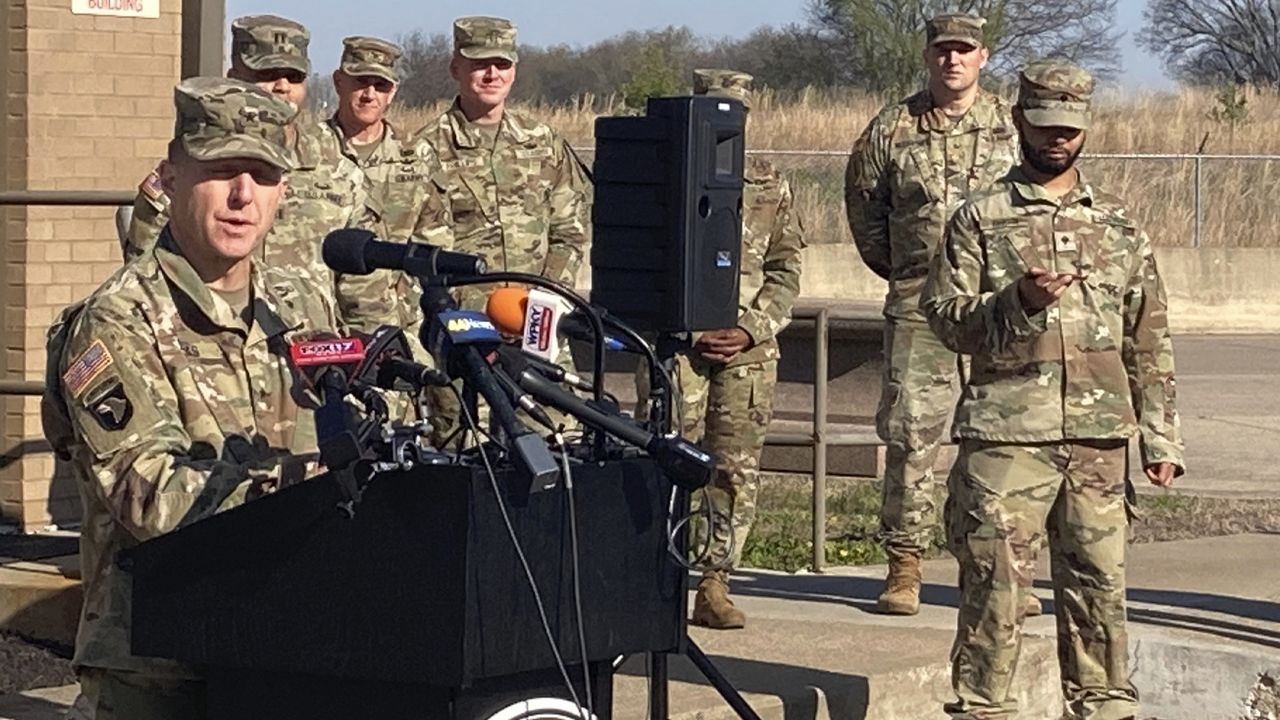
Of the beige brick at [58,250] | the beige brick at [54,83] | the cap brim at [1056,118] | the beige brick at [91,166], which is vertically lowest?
the beige brick at [58,250]

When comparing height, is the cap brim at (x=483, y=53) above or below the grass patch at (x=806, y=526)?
above

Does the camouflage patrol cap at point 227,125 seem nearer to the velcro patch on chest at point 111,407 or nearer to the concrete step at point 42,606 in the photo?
the velcro patch on chest at point 111,407

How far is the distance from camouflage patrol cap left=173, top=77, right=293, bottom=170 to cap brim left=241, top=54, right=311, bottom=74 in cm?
310

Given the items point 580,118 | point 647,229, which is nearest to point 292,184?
point 647,229

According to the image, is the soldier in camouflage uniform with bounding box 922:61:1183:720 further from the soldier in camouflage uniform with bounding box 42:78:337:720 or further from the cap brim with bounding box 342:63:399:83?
the soldier in camouflage uniform with bounding box 42:78:337:720

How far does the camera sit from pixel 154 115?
9.53 meters

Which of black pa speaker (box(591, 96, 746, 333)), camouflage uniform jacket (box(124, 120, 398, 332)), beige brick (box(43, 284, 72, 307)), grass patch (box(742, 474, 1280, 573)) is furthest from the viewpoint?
grass patch (box(742, 474, 1280, 573))

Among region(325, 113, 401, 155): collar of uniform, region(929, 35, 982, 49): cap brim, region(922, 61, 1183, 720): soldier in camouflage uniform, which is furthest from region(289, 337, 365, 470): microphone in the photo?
region(929, 35, 982, 49): cap brim

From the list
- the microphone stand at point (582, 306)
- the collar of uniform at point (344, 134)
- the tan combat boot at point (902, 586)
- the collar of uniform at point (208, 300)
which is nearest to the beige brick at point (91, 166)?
the collar of uniform at point (344, 134)

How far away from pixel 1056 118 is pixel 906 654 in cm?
195

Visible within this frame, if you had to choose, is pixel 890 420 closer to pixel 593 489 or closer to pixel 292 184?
pixel 292 184

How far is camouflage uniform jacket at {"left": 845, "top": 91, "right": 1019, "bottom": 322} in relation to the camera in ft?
26.5

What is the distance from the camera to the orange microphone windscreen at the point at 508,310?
13.6 ft

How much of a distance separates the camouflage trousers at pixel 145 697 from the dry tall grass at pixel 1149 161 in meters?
18.2
